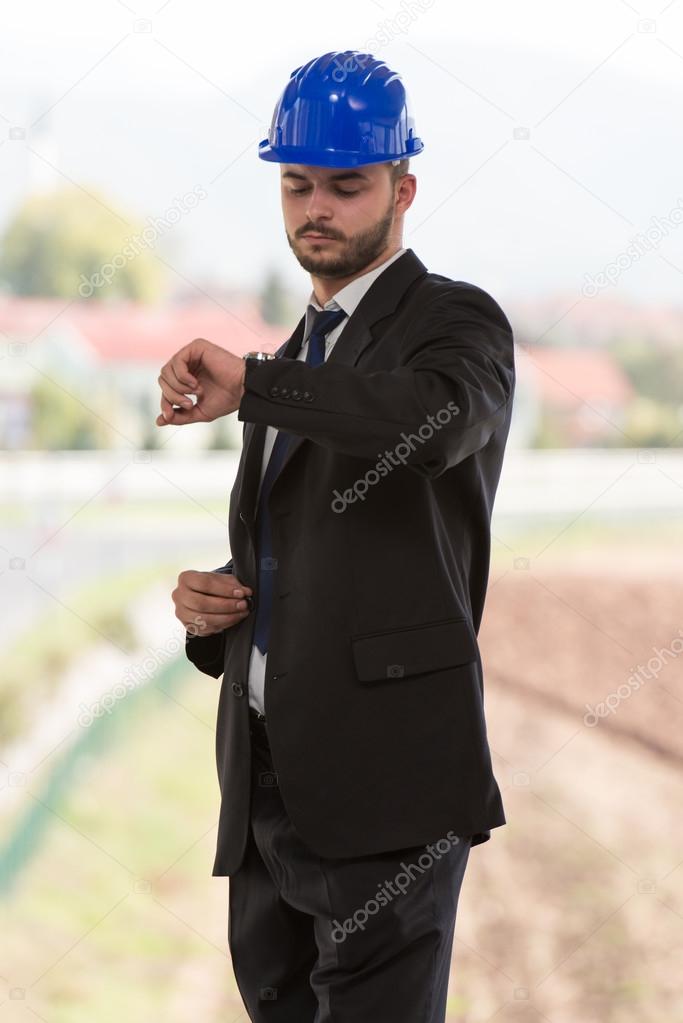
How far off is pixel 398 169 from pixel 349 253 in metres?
0.11

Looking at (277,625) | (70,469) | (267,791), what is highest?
(277,625)

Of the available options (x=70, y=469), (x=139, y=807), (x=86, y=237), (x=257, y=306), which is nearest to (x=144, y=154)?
(x=257, y=306)

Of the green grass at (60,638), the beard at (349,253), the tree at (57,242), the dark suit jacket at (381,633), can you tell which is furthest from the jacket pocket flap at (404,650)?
the tree at (57,242)

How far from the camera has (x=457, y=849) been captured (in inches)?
50.4

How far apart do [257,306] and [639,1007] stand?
4.46 meters

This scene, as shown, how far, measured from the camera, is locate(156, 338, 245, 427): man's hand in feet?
3.62

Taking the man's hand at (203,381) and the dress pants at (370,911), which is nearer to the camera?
the man's hand at (203,381)

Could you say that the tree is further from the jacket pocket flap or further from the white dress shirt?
the jacket pocket flap

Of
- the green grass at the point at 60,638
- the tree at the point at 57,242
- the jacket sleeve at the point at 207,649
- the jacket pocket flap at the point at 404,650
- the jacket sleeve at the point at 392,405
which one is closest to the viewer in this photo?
the jacket sleeve at the point at 392,405

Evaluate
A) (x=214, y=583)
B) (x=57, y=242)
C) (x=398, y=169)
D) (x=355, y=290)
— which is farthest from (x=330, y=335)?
(x=57, y=242)

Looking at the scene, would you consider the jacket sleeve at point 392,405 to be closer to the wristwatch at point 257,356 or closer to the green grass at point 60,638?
the wristwatch at point 257,356

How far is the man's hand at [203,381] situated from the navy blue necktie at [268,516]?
0.19 m

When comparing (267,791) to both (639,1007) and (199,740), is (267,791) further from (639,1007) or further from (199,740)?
(199,740)

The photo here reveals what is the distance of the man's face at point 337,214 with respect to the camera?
1.27 metres
